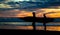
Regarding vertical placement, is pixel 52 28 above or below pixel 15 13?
below

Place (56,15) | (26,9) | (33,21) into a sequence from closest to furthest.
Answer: (33,21) < (56,15) < (26,9)

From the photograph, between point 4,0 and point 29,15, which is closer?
point 29,15

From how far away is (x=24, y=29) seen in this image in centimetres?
386

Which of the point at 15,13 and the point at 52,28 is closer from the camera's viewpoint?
the point at 52,28

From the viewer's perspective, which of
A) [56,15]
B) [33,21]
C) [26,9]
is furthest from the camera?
[26,9]

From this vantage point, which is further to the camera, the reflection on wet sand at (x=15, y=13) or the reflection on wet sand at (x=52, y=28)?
the reflection on wet sand at (x=15, y=13)

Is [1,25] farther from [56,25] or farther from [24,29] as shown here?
[56,25]

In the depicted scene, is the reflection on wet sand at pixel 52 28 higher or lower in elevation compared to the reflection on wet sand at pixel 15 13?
lower

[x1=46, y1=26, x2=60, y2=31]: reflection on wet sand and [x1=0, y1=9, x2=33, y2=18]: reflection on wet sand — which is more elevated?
[x1=0, y1=9, x2=33, y2=18]: reflection on wet sand

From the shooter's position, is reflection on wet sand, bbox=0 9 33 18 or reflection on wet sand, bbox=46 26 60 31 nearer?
reflection on wet sand, bbox=46 26 60 31
